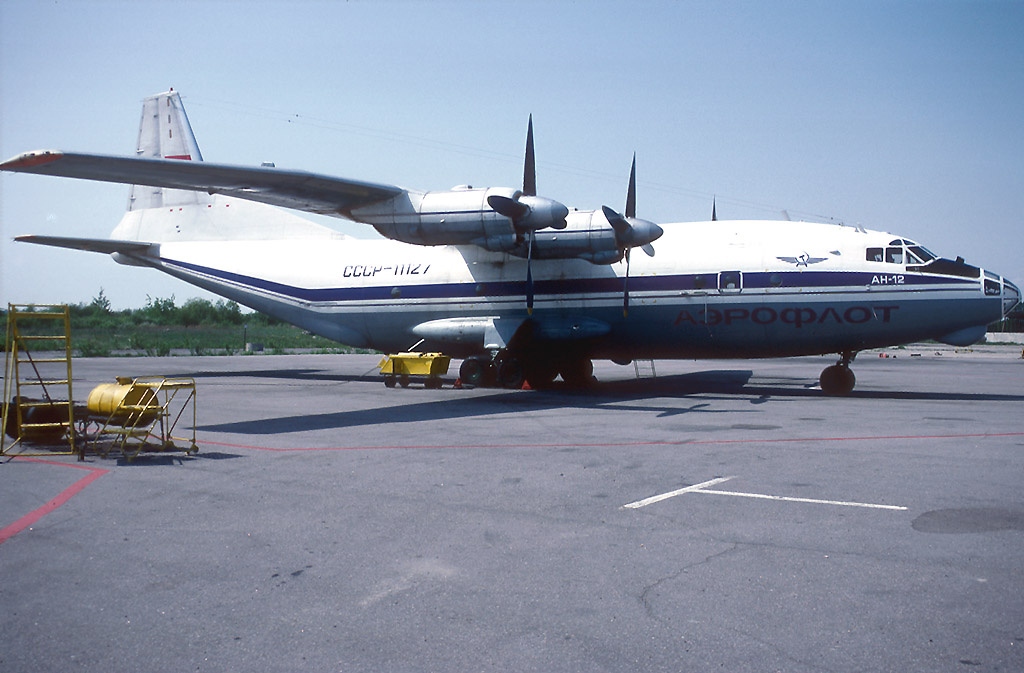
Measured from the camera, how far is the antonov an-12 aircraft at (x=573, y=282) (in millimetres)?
18125

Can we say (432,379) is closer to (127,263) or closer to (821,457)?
(127,263)

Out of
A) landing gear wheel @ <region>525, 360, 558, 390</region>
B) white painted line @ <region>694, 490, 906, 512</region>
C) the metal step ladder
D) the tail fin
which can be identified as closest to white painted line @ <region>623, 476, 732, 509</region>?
white painted line @ <region>694, 490, 906, 512</region>

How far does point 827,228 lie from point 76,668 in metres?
18.9

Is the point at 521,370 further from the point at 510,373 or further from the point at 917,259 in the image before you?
the point at 917,259

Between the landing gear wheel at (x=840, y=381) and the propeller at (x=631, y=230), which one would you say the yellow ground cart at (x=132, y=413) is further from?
the landing gear wheel at (x=840, y=381)

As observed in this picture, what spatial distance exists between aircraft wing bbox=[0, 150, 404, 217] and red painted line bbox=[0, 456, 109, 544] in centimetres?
540

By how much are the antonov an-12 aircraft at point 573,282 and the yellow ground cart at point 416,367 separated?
0.50 meters

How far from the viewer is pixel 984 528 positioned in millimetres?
6965

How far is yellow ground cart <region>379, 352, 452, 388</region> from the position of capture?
73.5 feet

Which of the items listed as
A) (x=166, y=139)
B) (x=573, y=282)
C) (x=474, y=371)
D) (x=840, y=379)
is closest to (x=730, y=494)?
(x=840, y=379)

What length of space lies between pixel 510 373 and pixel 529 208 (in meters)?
4.28

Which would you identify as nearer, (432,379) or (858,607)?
(858,607)

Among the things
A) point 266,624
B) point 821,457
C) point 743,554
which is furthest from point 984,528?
point 266,624

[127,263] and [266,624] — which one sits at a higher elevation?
[127,263]
